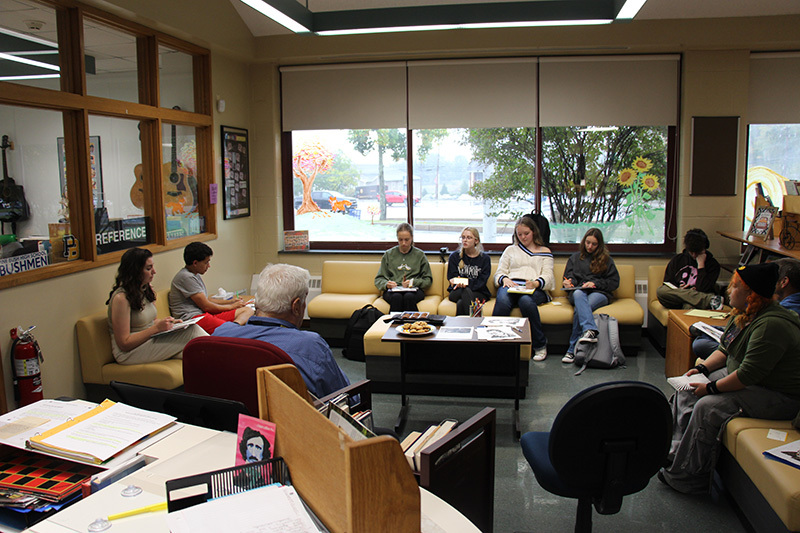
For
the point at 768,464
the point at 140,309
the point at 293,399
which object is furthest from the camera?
the point at 140,309

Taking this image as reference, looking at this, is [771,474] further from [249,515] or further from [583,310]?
[583,310]

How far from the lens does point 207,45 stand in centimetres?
597

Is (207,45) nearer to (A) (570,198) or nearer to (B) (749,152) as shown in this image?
(A) (570,198)

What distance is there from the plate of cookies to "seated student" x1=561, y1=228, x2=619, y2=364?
1.92 metres

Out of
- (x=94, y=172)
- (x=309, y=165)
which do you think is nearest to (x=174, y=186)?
(x=94, y=172)

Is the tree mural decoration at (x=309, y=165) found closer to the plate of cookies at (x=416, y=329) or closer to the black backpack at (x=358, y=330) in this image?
the black backpack at (x=358, y=330)

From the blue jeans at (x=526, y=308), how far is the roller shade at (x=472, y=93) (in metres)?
1.97

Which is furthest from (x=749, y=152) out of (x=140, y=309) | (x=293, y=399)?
(x=293, y=399)

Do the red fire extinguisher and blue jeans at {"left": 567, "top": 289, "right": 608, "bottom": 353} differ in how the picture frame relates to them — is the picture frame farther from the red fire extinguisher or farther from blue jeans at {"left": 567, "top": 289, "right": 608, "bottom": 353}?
the red fire extinguisher

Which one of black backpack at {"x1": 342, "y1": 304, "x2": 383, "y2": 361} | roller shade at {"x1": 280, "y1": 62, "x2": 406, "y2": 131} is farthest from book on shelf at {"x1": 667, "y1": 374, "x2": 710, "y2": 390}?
roller shade at {"x1": 280, "y1": 62, "x2": 406, "y2": 131}

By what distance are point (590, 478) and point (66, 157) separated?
4.03 meters

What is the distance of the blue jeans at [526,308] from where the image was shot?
19.0ft

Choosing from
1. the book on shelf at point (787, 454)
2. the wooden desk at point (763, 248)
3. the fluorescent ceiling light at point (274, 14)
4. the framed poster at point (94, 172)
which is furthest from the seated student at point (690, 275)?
the framed poster at point (94, 172)

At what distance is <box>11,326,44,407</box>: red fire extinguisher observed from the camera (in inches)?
152
